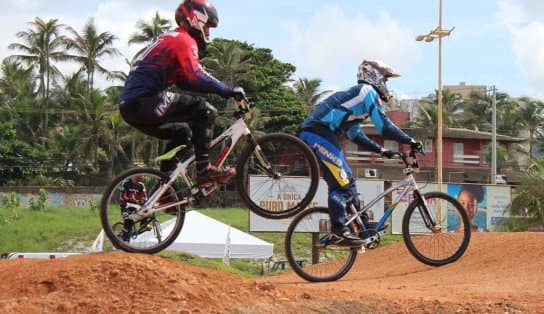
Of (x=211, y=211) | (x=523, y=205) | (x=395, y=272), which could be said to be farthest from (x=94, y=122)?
(x=395, y=272)

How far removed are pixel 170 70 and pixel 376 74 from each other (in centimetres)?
307

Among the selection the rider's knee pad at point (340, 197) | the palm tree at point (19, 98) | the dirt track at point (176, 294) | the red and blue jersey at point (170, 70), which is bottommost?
the dirt track at point (176, 294)

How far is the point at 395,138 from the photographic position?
29.9ft

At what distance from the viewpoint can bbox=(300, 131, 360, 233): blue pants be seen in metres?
8.88

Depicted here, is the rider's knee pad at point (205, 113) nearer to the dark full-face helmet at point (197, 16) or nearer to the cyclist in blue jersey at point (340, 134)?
the dark full-face helmet at point (197, 16)

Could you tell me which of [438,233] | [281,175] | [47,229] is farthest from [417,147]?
[47,229]

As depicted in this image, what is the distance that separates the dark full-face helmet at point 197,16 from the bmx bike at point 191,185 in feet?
2.70

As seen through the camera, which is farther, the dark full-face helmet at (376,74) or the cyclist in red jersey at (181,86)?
the dark full-face helmet at (376,74)

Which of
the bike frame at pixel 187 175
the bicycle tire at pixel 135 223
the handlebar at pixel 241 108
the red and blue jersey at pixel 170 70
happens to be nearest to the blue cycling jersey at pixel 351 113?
the bike frame at pixel 187 175

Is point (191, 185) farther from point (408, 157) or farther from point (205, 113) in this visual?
point (408, 157)

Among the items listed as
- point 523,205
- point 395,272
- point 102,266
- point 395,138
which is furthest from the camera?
point 523,205

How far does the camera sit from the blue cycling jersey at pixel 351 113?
8.90 metres

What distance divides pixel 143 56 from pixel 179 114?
649mm

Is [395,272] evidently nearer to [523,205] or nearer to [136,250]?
[136,250]
